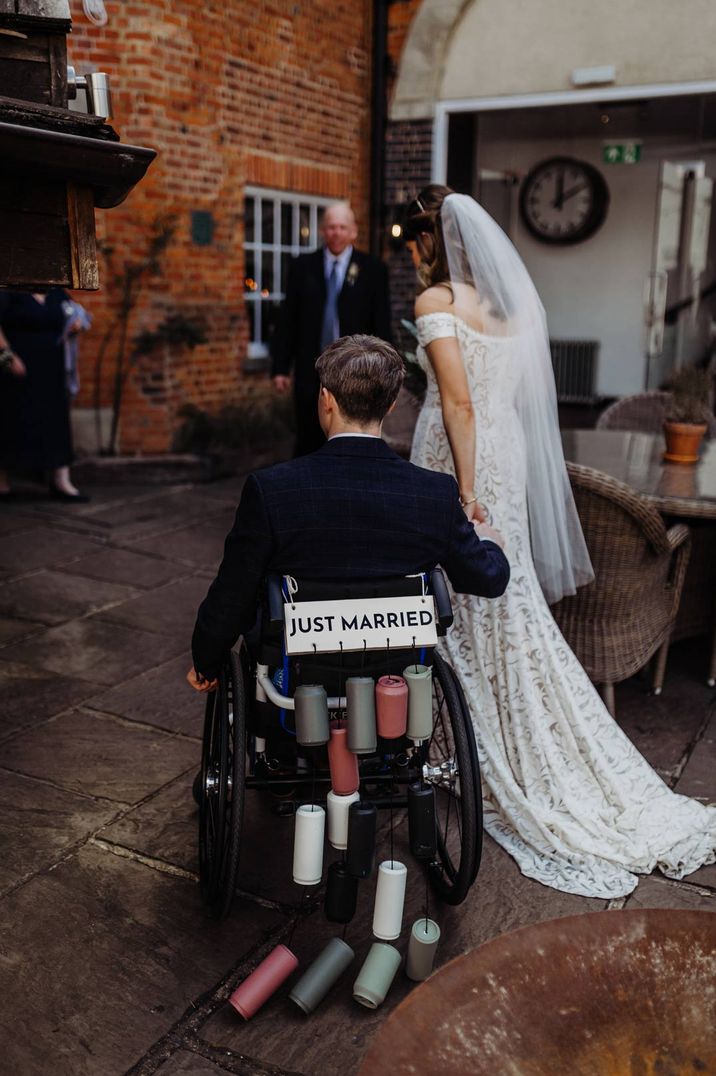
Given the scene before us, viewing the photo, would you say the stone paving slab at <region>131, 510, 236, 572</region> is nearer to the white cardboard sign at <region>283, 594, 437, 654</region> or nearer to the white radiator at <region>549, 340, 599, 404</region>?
the white cardboard sign at <region>283, 594, 437, 654</region>

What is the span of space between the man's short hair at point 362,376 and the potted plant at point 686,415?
7.56ft

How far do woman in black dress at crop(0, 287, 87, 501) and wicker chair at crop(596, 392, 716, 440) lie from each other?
3509mm

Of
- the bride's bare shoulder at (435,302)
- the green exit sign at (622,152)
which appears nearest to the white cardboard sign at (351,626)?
the bride's bare shoulder at (435,302)

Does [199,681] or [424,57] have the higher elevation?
[424,57]

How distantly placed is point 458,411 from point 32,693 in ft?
6.45

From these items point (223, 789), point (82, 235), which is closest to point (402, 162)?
point (82, 235)

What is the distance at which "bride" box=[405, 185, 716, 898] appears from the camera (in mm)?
2840

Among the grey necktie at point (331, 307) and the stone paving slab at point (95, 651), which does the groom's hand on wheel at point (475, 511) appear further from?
the grey necktie at point (331, 307)

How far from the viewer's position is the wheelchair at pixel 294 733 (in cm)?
219

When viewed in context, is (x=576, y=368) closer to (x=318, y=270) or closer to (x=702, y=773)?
(x=318, y=270)

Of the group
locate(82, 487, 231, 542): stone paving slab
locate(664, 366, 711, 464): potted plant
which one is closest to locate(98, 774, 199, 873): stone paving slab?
locate(664, 366, 711, 464): potted plant

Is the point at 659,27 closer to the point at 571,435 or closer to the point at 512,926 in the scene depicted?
the point at 571,435

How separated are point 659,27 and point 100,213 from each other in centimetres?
442

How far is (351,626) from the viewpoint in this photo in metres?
2.17
